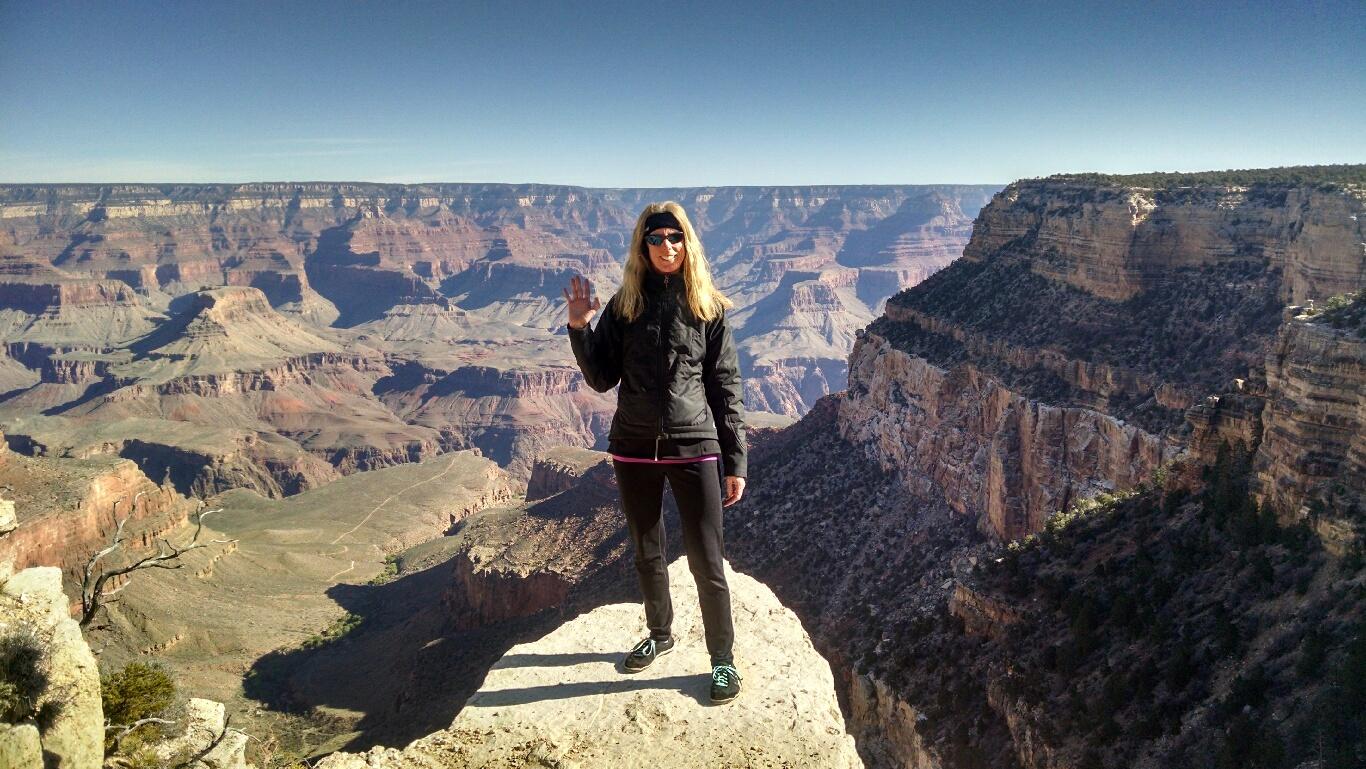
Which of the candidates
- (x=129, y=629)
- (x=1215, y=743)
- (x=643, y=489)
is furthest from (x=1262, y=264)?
(x=129, y=629)

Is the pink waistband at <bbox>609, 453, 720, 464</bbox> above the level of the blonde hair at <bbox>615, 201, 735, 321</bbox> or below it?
below

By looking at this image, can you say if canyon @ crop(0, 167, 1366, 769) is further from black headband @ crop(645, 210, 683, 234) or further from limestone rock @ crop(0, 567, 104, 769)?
black headband @ crop(645, 210, 683, 234)

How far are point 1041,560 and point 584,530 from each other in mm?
28969

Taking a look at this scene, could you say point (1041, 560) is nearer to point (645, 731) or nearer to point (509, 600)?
point (645, 731)

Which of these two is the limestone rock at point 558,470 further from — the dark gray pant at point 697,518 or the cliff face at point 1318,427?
the dark gray pant at point 697,518

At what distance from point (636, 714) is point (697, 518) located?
69.4 inches

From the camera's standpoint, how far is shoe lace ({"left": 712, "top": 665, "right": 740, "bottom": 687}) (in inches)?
287

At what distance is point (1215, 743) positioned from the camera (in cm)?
1332

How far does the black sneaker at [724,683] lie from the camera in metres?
7.23

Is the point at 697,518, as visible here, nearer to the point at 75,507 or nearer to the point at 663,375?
the point at 663,375

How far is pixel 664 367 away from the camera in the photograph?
707 cm

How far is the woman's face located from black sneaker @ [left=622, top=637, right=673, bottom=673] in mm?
3638

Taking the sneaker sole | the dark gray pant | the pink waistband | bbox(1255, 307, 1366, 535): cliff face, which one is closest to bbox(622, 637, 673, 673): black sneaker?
the sneaker sole

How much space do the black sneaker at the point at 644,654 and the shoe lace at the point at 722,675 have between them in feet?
2.61
